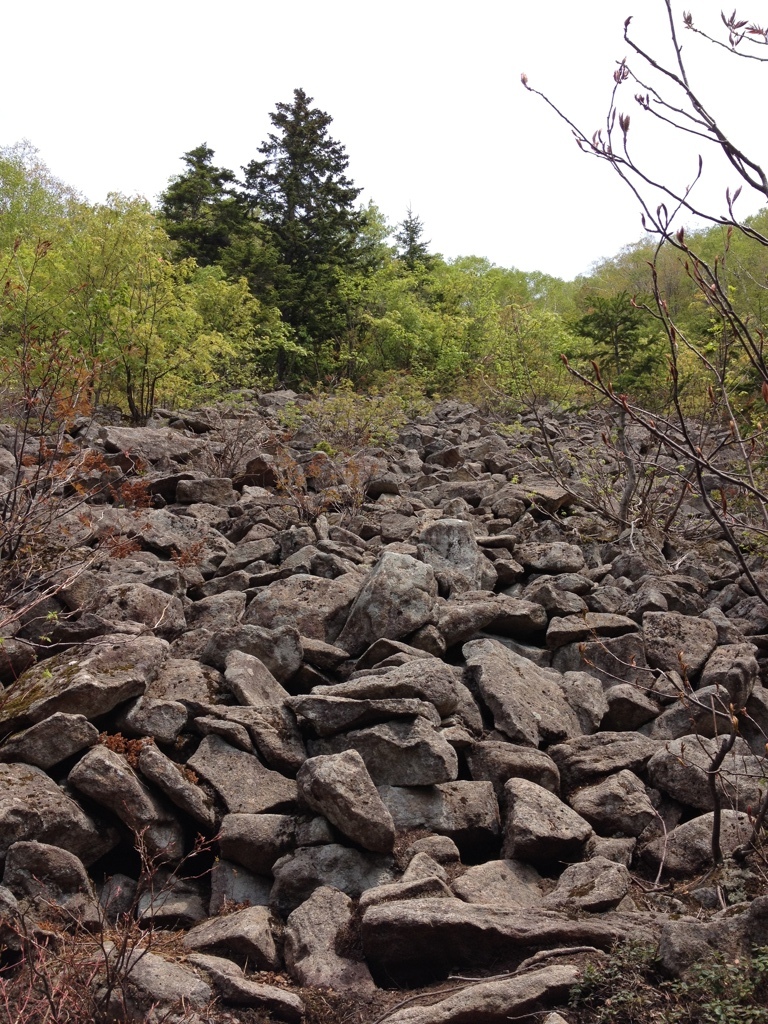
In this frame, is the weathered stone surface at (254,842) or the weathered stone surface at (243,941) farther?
the weathered stone surface at (254,842)

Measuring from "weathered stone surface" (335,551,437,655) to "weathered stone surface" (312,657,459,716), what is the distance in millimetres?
728

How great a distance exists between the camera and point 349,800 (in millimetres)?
4102

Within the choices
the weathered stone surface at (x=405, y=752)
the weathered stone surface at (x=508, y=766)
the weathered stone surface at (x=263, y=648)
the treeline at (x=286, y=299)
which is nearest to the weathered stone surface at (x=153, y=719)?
the weathered stone surface at (x=263, y=648)

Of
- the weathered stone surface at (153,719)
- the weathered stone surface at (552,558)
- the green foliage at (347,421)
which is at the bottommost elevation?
the weathered stone surface at (153,719)

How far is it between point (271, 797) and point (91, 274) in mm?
10728

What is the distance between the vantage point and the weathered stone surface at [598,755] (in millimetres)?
4992

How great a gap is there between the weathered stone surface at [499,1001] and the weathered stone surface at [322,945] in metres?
0.39

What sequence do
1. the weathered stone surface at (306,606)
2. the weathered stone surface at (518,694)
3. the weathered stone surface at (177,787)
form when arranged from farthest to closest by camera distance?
the weathered stone surface at (306,606) < the weathered stone surface at (518,694) < the weathered stone surface at (177,787)

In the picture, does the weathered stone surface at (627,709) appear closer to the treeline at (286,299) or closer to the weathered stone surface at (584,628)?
the weathered stone surface at (584,628)

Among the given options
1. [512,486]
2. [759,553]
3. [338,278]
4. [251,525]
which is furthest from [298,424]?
[338,278]

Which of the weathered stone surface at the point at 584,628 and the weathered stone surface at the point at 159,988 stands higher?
the weathered stone surface at the point at 584,628

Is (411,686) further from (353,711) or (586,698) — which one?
(586,698)

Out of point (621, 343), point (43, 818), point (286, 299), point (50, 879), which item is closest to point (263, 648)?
point (43, 818)

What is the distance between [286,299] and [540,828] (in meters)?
23.4
